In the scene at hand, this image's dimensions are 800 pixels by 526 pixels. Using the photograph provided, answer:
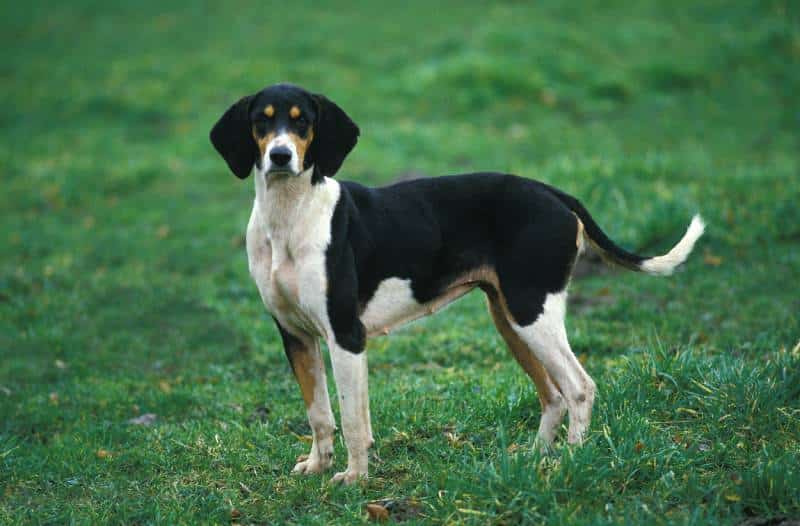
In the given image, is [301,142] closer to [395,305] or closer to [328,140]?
[328,140]

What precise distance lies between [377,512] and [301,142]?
1628 millimetres

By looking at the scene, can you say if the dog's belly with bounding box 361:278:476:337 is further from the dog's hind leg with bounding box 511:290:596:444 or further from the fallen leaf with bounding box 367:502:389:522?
the fallen leaf with bounding box 367:502:389:522

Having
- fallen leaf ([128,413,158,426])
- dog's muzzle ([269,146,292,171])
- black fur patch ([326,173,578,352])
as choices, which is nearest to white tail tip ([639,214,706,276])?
black fur patch ([326,173,578,352])

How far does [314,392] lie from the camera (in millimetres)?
4742

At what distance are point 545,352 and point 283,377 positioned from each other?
253cm

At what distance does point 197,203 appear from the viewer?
11.4m

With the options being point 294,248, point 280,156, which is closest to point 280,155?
point 280,156

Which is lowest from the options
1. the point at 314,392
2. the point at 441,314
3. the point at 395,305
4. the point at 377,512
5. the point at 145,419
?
the point at 441,314

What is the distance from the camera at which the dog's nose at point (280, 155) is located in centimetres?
419

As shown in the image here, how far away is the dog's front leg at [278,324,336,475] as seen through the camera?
15.5ft

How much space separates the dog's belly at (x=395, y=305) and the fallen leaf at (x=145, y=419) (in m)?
1.91

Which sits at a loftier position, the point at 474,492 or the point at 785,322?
the point at 474,492

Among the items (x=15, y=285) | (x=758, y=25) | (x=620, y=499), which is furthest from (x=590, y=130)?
(x=620, y=499)

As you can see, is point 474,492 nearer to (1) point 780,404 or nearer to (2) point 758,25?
(1) point 780,404
